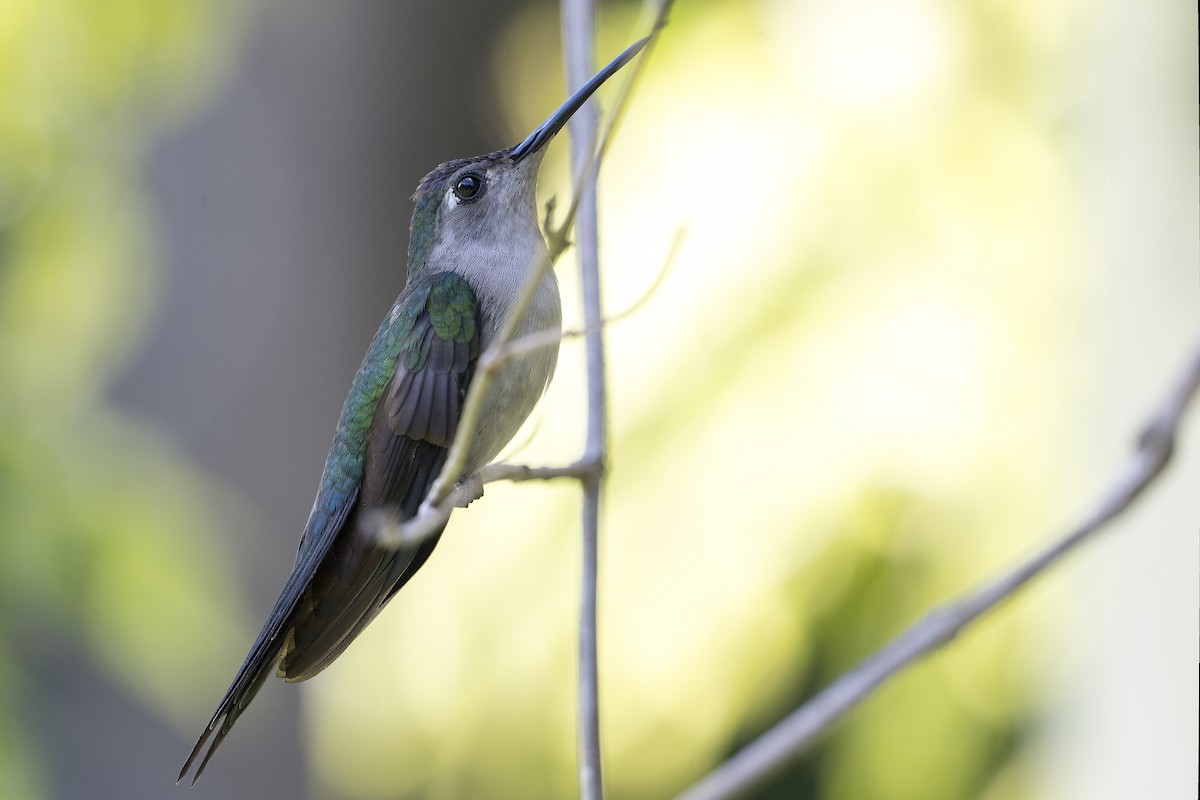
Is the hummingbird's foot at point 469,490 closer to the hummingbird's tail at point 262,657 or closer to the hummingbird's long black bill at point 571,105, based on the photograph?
the hummingbird's tail at point 262,657

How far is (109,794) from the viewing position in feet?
7.10

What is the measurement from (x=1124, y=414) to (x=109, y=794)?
2.16 metres

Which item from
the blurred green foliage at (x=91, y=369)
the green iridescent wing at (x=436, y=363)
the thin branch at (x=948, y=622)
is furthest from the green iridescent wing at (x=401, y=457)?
the blurred green foliage at (x=91, y=369)

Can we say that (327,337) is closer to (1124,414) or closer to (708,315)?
(708,315)

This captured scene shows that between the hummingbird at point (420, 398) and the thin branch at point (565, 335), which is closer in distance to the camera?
the thin branch at point (565, 335)

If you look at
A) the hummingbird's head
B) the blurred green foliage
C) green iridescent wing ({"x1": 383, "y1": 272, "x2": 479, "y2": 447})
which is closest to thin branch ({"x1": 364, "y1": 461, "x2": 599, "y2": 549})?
green iridescent wing ({"x1": 383, "y1": 272, "x2": 479, "y2": 447})

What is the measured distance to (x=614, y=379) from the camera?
2613 mm

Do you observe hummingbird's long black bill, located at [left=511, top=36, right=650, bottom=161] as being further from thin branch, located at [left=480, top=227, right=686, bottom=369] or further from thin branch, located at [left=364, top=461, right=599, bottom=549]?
thin branch, located at [left=364, top=461, right=599, bottom=549]

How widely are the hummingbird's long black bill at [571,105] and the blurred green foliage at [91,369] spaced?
1112 millimetres

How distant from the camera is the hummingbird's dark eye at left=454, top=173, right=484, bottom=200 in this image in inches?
50.3

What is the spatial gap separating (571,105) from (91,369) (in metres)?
1.46

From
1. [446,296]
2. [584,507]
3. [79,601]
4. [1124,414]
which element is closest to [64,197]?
[79,601]

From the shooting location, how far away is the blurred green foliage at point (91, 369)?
2064 mm

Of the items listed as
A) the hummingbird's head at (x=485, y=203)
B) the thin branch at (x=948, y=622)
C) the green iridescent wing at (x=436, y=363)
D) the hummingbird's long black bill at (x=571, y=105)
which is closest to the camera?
the thin branch at (x=948, y=622)
